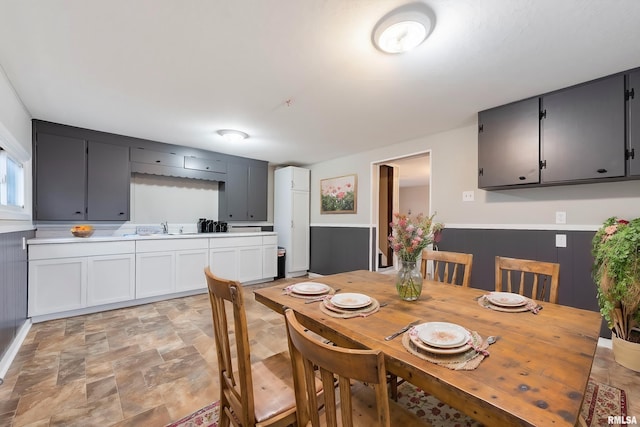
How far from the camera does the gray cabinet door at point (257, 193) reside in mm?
5141

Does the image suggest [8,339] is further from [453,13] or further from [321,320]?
[453,13]

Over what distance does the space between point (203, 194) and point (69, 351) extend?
114 inches

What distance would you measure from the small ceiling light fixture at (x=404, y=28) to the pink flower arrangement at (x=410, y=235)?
1.09m

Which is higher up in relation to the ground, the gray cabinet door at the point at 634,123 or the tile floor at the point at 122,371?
the gray cabinet door at the point at 634,123

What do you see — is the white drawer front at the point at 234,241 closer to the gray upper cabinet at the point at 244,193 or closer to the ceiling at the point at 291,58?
the gray upper cabinet at the point at 244,193

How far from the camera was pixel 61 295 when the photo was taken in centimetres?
310

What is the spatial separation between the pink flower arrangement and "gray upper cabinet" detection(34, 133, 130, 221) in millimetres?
→ 3858

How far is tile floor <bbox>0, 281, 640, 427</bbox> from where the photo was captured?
5.49 feet

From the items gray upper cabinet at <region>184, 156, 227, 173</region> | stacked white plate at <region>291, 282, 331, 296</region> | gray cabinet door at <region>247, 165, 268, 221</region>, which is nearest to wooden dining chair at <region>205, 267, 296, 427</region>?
stacked white plate at <region>291, 282, 331, 296</region>

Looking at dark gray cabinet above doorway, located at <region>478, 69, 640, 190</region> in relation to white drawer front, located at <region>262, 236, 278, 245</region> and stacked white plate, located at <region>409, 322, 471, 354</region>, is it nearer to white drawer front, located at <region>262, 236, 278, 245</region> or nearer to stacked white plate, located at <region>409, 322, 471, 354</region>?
stacked white plate, located at <region>409, 322, 471, 354</region>

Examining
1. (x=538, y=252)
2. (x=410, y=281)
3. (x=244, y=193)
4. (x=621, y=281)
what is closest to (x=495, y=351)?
(x=410, y=281)

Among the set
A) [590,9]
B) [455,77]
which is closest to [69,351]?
[455,77]

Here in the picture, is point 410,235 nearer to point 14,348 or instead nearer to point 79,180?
point 14,348

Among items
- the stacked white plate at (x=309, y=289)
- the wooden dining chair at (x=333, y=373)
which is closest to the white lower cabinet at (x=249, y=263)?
the stacked white plate at (x=309, y=289)
